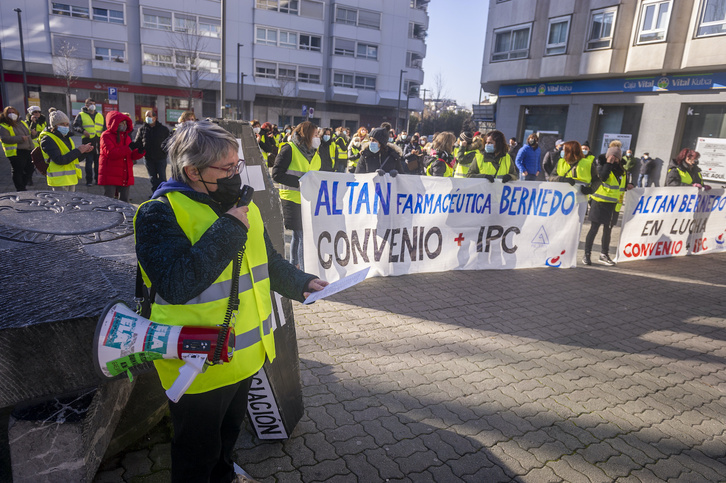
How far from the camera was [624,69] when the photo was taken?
1817cm

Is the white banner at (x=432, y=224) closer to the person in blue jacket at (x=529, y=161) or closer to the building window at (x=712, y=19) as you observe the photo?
the person in blue jacket at (x=529, y=161)

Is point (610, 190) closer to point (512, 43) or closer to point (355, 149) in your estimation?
point (355, 149)

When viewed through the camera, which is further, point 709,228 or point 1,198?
point 709,228

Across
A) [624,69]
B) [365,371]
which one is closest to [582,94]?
[624,69]

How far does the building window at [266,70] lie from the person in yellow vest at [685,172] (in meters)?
37.5

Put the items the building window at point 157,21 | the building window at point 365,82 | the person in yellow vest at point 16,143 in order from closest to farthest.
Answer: the person in yellow vest at point 16,143 < the building window at point 157,21 < the building window at point 365,82

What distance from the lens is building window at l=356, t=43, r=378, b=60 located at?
44688mm

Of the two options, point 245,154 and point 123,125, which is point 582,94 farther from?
point 245,154

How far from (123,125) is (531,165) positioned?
30.6 ft

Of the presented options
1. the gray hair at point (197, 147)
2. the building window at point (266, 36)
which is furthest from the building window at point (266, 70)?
the gray hair at point (197, 147)

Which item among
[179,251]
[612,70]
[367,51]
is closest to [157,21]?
[367,51]

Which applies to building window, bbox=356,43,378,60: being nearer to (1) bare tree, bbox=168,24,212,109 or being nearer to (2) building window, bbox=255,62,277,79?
(2) building window, bbox=255,62,277,79

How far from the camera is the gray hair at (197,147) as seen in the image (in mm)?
1809

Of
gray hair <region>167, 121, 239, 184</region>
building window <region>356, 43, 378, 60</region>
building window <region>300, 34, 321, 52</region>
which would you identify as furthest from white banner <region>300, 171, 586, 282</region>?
building window <region>356, 43, 378, 60</region>
